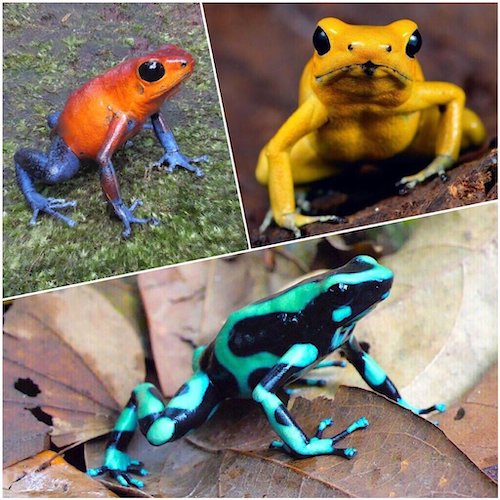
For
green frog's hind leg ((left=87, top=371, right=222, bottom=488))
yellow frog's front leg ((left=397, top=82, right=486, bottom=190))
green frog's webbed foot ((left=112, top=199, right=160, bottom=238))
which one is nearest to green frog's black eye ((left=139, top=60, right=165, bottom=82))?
green frog's webbed foot ((left=112, top=199, right=160, bottom=238))

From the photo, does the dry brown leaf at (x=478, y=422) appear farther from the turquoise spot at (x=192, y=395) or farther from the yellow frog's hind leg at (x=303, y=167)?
the yellow frog's hind leg at (x=303, y=167)

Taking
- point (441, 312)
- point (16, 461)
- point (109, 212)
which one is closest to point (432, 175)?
point (441, 312)

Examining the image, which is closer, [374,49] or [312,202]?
[374,49]

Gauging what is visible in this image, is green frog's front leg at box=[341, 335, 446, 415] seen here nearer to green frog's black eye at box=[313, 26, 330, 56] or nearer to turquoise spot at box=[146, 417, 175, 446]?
turquoise spot at box=[146, 417, 175, 446]

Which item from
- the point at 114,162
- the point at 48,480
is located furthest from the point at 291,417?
the point at 114,162

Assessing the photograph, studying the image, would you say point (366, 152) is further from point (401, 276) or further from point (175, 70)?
point (175, 70)

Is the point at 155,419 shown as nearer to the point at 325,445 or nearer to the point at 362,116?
the point at 325,445

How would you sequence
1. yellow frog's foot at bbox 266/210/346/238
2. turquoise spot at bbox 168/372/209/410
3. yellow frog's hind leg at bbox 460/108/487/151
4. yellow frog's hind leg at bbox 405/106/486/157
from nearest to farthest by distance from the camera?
turquoise spot at bbox 168/372/209/410
yellow frog's foot at bbox 266/210/346/238
yellow frog's hind leg at bbox 405/106/486/157
yellow frog's hind leg at bbox 460/108/487/151
